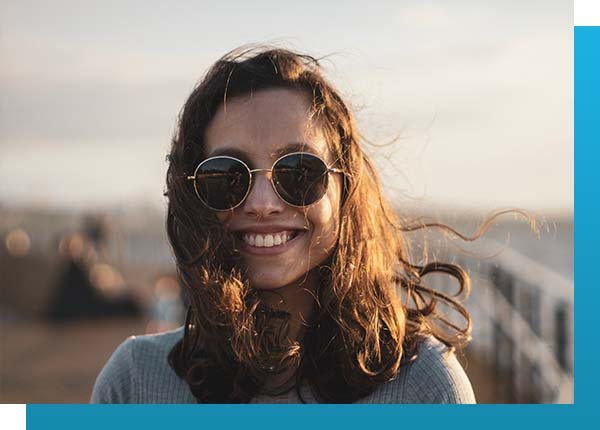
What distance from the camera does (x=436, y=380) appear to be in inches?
96.7

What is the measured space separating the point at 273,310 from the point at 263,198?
0.33 m

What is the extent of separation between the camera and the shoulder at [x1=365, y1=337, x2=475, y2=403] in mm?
2443

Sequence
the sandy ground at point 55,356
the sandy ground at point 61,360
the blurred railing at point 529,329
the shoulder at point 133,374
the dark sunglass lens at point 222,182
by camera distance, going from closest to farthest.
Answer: the dark sunglass lens at point 222,182 → the shoulder at point 133,374 → the blurred railing at point 529,329 → the sandy ground at point 61,360 → the sandy ground at point 55,356

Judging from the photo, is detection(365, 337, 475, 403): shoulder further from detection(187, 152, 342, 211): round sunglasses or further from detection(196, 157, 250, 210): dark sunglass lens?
detection(196, 157, 250, 210): dark sunglass lens

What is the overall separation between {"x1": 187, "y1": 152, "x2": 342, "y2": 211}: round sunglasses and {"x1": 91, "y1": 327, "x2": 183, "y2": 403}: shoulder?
47cm

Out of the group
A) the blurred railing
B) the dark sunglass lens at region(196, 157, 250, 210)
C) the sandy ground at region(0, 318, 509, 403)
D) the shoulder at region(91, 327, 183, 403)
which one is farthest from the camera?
the sandy ground at region(0, 318, 509, 403)

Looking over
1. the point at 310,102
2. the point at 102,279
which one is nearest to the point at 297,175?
the point at 310,102

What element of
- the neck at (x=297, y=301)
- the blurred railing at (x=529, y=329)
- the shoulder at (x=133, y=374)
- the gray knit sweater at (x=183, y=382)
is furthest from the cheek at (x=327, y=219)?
the blurred railing at (x=529, y=329)

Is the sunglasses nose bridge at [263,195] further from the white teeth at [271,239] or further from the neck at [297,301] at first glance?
the neck at [297,301]

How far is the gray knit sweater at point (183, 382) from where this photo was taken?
97.0 inches

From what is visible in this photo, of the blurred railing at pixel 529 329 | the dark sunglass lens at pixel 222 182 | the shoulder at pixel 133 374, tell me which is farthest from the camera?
the blurred railing at pixel 529 329

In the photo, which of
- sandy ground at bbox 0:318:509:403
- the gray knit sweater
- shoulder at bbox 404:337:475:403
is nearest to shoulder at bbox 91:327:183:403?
the gray knit sweater

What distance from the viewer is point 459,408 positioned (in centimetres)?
241

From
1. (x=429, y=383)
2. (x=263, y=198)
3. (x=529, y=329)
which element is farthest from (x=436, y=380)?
(x=529, y=329)
